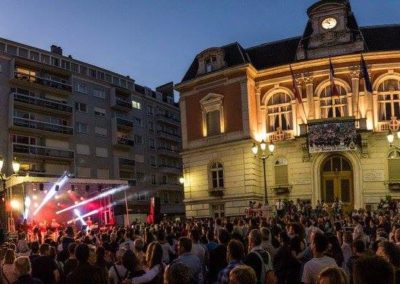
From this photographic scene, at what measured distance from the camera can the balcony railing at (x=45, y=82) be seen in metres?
55.2

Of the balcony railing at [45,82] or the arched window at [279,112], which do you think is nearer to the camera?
the arched window at [279,112]

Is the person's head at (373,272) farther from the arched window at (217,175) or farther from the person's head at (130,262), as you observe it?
the arched window at (217,175)

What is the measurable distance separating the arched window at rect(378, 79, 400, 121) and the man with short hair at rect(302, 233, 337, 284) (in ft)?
102

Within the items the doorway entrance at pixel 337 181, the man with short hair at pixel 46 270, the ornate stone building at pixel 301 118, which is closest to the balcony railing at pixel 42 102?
the ornate stone building at pixel 301 118

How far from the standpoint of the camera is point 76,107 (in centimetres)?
6144

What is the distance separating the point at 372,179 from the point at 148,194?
40727 millimetres

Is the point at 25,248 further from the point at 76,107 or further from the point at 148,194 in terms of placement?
the point at 148,194

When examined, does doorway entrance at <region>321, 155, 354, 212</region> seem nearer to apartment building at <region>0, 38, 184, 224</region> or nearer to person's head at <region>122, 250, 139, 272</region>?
apartment building at <region>0, 38, 184, 224</region>

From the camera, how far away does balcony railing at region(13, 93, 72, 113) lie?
54.4 meters

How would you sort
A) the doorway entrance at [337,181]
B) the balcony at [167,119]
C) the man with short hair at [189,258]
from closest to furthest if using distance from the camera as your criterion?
the man with short hair at [189,258], the doorway entrance at [337,181], the balcony at [167,119]

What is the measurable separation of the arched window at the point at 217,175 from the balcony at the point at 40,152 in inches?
871

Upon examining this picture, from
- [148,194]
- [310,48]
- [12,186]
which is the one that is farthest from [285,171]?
[148,194]

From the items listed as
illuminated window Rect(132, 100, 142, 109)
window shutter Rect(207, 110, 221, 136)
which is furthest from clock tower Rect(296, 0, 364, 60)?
illuminated window Rect(132, 100, 142, 109)

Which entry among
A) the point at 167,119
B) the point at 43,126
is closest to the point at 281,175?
the point at 43,126
